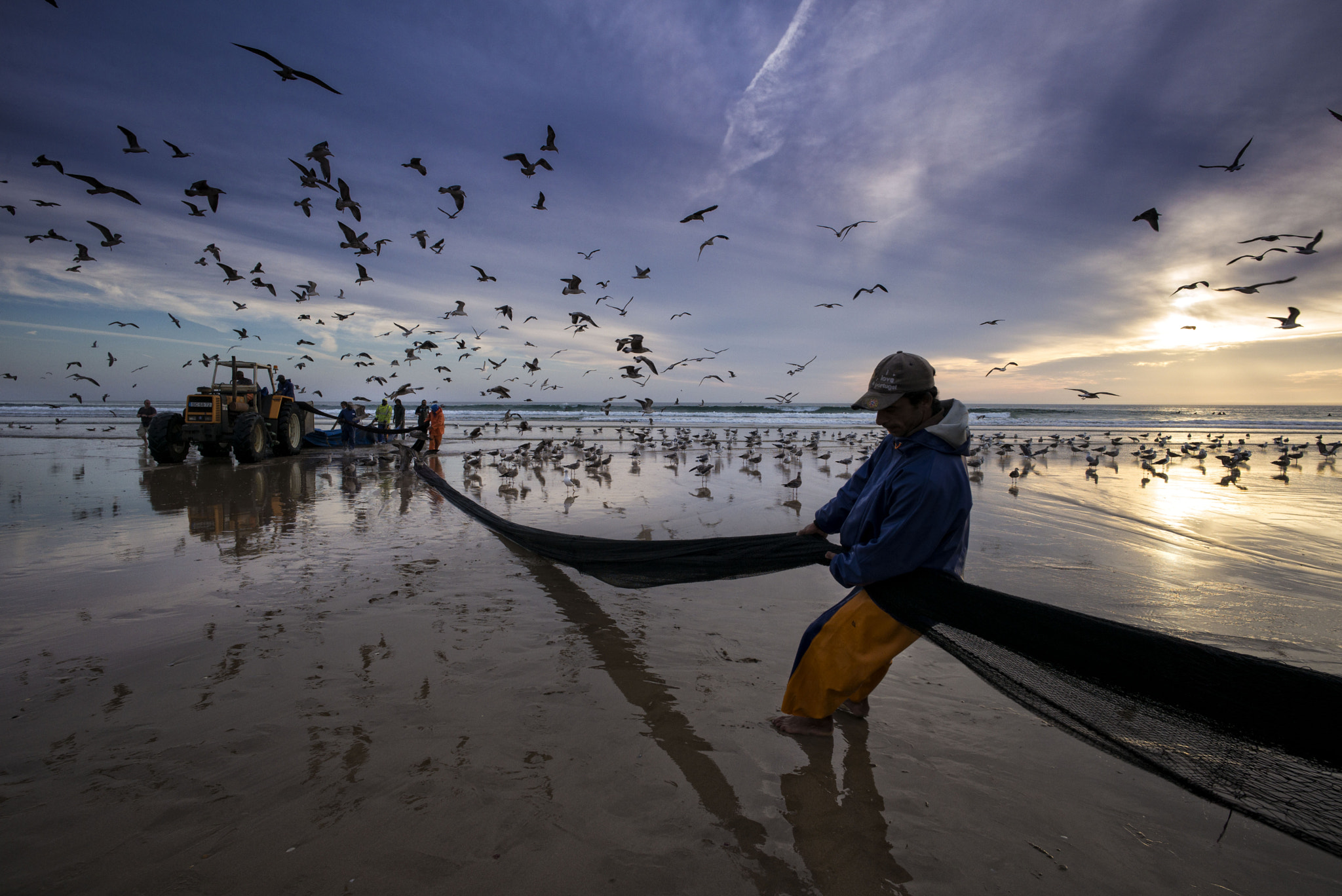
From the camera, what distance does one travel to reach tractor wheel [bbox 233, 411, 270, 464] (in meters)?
14.1

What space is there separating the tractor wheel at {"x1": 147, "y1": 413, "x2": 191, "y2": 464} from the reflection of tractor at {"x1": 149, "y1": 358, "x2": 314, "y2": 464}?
0.01m

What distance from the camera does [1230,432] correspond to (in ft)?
120

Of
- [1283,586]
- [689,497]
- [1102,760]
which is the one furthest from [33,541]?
[1283,586]

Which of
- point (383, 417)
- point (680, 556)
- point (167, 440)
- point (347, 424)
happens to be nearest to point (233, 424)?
point (167, 440)

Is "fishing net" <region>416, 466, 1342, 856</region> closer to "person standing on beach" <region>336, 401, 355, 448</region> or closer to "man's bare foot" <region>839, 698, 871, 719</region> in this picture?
"man's bare foot" <region>839, 698, 871, 719</region>

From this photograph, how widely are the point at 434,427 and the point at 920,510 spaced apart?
64.9 ft

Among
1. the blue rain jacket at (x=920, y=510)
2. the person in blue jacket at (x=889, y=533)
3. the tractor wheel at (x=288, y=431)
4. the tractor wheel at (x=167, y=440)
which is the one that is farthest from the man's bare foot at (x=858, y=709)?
the tractor wheel at (x=288, y=431)

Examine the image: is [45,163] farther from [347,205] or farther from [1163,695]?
[1163,695]

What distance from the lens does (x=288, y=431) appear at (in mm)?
16719

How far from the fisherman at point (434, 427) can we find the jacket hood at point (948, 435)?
62.9 ft

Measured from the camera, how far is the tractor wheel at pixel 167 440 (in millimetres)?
14203

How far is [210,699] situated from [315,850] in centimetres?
163

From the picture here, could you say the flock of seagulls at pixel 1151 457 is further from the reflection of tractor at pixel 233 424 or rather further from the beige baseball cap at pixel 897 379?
the reflection of tractor at pixel 233 424

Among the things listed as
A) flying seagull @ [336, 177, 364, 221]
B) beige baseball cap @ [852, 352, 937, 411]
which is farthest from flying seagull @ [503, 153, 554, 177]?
beige baseball cap @ [852, 352, 937, 411]
